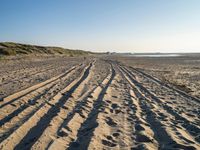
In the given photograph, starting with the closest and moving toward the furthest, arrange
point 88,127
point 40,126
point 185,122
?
point 40,126 < point 88,127 < point 185,122

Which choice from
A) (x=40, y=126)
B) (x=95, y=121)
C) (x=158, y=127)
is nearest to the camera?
(x=40, y=126)

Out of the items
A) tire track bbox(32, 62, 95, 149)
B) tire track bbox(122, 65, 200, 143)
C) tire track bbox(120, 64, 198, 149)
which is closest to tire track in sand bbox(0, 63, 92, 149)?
tire track bbox(32, 62, 95, 149)

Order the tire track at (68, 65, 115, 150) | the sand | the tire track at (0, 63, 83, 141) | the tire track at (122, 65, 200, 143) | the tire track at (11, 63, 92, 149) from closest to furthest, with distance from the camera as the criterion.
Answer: the tire track at (11, 63, 92, 149) < the tire track at (68, 65, 115, 150) < the sand < the tire track at (0, 63, 83, 141) < the tire track at (122, 65, 200, 143)

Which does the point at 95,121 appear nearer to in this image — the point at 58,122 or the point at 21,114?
the point at 58,122

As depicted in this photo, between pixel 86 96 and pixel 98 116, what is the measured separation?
2824 mm

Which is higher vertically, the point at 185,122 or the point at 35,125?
the point at 35,125

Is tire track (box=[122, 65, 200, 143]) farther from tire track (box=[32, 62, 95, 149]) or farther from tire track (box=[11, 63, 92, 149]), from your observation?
tire track (box=[11, 63, 92, 149])

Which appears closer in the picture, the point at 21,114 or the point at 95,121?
the point at 95,121

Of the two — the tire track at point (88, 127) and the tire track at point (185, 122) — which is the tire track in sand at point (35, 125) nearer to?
the tire track at point (88, 127)

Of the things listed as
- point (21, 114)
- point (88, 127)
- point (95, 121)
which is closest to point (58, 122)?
point (88, 127)

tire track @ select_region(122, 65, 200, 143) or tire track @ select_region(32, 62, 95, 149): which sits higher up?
tire track @ select_region(32, 62, 95, 149)

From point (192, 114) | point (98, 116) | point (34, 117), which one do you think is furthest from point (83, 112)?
point (192, 114)

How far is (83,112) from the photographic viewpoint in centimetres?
731

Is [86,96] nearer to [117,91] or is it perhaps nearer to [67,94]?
[67,94]
